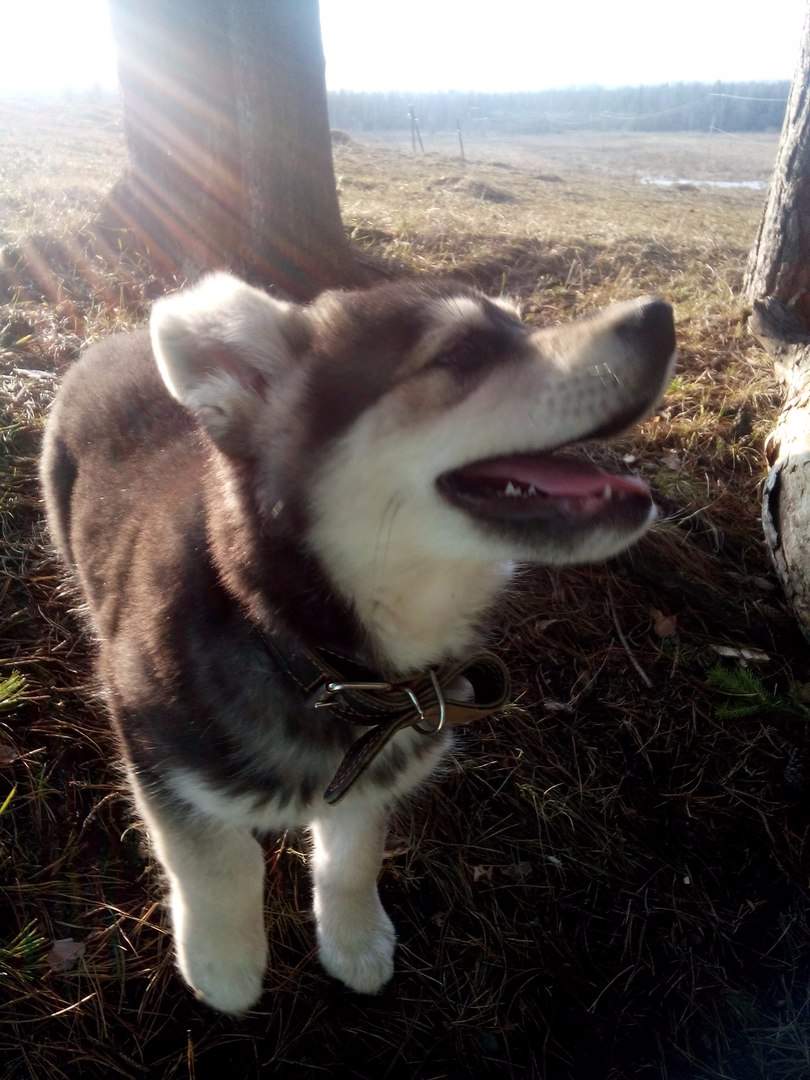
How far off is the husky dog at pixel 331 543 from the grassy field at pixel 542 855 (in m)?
0.20

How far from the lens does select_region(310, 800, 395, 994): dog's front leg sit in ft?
7.62

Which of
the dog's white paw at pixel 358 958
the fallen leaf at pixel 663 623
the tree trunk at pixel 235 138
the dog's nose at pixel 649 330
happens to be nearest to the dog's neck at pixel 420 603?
the dog's nose at pixel 649 330

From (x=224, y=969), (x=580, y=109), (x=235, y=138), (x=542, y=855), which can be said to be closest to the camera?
(x=224, y=969)

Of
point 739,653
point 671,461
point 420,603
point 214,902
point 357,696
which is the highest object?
point 420,603

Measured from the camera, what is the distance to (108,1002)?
218 cm

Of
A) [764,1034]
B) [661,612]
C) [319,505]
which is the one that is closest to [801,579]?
[661,612]

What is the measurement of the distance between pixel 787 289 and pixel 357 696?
14.1 feet

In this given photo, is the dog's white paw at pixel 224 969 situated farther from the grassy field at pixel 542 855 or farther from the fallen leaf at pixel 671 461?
the fallen leaf at pixel 671 461

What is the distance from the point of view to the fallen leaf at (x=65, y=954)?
2193mm

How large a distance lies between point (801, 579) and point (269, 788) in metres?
2.34

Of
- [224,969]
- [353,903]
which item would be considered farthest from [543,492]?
[224,969]

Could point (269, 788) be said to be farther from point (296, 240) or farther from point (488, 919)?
point (296, 240)

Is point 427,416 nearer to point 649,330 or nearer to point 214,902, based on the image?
point 649,330

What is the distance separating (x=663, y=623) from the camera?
333 centimetres
